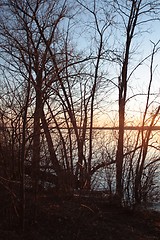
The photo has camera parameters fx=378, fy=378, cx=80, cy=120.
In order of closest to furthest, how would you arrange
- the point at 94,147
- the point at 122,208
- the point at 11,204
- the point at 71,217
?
the point at 11,204 → the point at 71,217 → the point at 122,208 → the point at 94,147

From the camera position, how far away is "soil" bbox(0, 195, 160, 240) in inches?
245

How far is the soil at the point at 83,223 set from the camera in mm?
6234

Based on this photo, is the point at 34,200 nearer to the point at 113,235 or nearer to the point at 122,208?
the point at 113,235

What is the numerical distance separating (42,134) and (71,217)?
167 cm

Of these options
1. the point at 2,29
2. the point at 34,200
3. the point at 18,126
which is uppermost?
the point at 2,29

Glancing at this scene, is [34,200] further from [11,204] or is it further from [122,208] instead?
[122,208]

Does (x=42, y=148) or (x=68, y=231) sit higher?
(x=42, y=148)

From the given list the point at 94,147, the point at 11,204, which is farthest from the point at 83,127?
the point at 11,204

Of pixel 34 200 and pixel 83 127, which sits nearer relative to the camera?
pixel 34 200

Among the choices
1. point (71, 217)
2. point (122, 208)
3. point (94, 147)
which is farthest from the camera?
point (94, 147)

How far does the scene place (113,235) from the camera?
6730mm

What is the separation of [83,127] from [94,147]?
0.71 meters

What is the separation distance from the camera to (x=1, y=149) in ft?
21.5

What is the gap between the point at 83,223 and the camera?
23.0 ft
